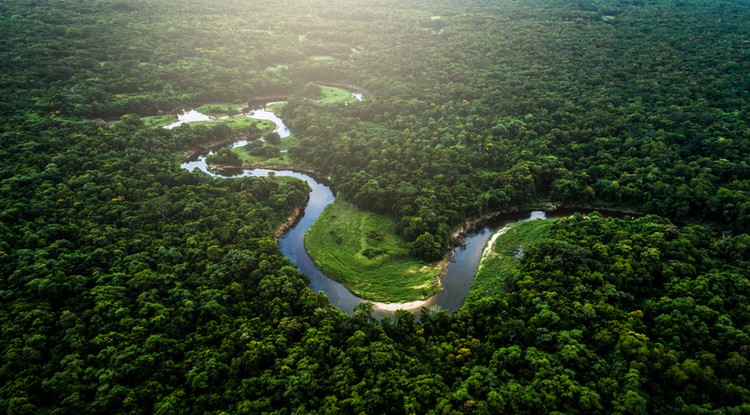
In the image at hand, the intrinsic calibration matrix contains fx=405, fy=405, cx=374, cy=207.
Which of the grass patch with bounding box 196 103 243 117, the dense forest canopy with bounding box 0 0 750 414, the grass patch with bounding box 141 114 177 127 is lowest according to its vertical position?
the grass patch with bounding box 141 114 177 127

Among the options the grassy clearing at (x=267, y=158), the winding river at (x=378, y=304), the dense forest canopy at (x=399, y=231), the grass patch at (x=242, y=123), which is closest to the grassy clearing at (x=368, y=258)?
the winding river at (x=378, y=304)

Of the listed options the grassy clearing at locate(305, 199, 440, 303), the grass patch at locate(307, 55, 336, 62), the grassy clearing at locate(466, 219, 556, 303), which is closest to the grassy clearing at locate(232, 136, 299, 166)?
the grassy clearing at locate(305, 199, 440, 303)

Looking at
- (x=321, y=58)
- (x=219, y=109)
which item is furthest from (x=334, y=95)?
(x=321, y=58)

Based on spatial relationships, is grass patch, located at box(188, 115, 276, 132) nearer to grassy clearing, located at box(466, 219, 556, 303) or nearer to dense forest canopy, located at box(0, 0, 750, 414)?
dense forest canopy, located at box(0, 0, 750, 414)

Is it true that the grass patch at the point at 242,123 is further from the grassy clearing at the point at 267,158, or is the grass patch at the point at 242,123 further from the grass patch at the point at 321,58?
the grass patch at the point at 321,58

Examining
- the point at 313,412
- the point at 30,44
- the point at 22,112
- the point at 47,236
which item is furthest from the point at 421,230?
the point at 30,44

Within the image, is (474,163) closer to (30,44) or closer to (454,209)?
(454,209)

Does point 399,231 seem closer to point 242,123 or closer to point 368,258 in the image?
point 368,258
